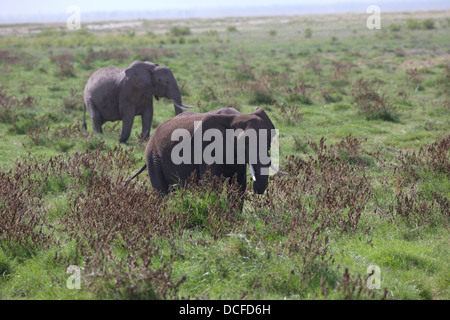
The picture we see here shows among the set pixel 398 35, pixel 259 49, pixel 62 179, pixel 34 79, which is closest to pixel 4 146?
pixel 62 179

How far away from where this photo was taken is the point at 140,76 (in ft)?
32.0

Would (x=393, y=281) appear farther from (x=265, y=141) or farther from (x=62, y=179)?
(x=62, y=179)

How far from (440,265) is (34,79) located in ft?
54.8

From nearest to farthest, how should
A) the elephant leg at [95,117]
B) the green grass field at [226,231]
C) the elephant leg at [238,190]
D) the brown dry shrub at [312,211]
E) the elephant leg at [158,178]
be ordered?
1. the green grass field at [226,231]
2. the brown dry shrub at [312,211]
3. the elephant leg at [238,190]
4. the elephant leg at [158,178]
5. the elephant leg at [95,117]

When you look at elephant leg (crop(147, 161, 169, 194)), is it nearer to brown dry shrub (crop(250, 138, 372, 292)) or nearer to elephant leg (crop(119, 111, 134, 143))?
brown dry shrub (crop(250, 138, 372, 292))

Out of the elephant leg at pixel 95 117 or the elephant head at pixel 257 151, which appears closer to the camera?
the elephant head at pixel 257 151

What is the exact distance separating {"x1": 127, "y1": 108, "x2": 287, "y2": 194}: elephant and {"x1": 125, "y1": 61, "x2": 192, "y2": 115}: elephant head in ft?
12.2

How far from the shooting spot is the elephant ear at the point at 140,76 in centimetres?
974

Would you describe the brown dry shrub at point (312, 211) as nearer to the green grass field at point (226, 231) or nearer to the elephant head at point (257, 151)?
the green grass field at point (226, 231)

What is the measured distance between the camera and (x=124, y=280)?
368cm

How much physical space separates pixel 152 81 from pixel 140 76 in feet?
0.88

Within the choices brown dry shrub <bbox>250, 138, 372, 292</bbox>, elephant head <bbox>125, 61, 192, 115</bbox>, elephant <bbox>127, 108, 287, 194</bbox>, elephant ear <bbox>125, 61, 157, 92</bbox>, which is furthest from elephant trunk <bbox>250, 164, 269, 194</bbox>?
elephant ear <bbox>125, 61, 157, 92</bbox>

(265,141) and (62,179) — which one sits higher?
(265,141)

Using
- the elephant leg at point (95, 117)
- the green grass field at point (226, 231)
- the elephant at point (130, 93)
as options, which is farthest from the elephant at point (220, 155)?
the elephant leg at point (95, 117)
